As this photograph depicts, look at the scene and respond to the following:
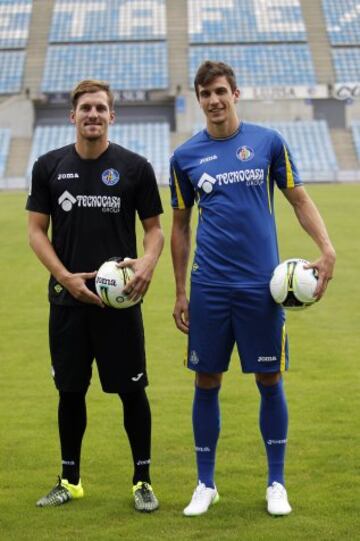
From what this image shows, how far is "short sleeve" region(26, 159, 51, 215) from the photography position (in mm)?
4934

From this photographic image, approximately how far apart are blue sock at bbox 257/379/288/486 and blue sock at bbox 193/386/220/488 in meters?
0.26

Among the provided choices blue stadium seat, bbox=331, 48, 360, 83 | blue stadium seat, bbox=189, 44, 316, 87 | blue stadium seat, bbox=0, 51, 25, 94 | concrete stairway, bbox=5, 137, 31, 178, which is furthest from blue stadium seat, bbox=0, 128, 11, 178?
blue stadium seat, bbox=331, 48, 360, 83

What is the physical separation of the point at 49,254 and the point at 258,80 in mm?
43039

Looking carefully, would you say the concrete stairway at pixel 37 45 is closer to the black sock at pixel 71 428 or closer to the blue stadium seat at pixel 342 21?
the blue stadium seat at pixel 342 21

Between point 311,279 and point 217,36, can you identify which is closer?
point 311,279

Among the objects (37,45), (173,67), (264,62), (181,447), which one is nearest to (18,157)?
(37,45)

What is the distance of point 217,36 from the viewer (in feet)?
160

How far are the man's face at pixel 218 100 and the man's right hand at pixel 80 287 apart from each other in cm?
101

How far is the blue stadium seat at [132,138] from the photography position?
42328 millimetres

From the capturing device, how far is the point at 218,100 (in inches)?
187

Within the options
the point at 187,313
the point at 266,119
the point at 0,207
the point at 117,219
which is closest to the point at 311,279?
the point at 187,313

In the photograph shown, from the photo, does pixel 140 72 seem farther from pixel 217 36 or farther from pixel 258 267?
pixel 258 267

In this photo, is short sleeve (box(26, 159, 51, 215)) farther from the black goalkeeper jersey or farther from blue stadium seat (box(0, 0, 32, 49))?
blue stadium seat (box(0, 0, 32, 49))

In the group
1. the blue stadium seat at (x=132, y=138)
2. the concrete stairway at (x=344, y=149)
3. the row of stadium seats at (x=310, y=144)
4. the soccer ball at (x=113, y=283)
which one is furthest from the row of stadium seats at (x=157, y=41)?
the soccer ball at (x=113, y=283)
